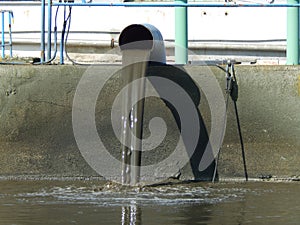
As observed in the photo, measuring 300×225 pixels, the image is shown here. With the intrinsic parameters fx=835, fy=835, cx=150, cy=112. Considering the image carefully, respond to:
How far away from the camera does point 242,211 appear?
7250 mm

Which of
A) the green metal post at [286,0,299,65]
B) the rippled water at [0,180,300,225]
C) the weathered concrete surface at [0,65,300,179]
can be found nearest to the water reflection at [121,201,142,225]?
the rippled water at [0,180,300,225]

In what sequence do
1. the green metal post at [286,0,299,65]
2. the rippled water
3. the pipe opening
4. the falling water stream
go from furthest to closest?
the green metal post at [286,0,299,65]
the pipe opening
the falling water stream
the rippled water

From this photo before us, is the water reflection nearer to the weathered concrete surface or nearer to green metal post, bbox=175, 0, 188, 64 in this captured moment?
the weathered concrete surface

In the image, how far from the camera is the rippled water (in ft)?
22.7

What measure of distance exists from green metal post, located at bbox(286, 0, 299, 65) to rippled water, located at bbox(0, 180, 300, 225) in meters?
2.38

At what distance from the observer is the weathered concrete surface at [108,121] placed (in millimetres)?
8969

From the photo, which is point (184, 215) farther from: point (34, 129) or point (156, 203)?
point (34, 129)

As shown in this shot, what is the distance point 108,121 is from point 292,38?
3.02m

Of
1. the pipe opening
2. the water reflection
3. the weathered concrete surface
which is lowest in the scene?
the water reflection

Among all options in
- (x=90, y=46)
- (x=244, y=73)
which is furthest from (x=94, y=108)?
(x=90, y=46)

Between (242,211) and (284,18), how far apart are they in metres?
7.67

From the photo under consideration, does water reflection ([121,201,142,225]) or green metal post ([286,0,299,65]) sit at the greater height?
green metal post ([286,0,299,65])

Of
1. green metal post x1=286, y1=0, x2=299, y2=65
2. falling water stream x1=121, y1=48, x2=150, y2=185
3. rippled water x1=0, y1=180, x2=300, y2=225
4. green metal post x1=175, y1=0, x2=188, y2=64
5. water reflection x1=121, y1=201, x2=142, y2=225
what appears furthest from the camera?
green metal post x1=175, y1=0, x2=188, y2=64

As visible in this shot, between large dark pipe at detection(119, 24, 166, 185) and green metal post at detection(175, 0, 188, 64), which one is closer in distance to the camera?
large dark pipe at detection(119, 24, 166, 185)
